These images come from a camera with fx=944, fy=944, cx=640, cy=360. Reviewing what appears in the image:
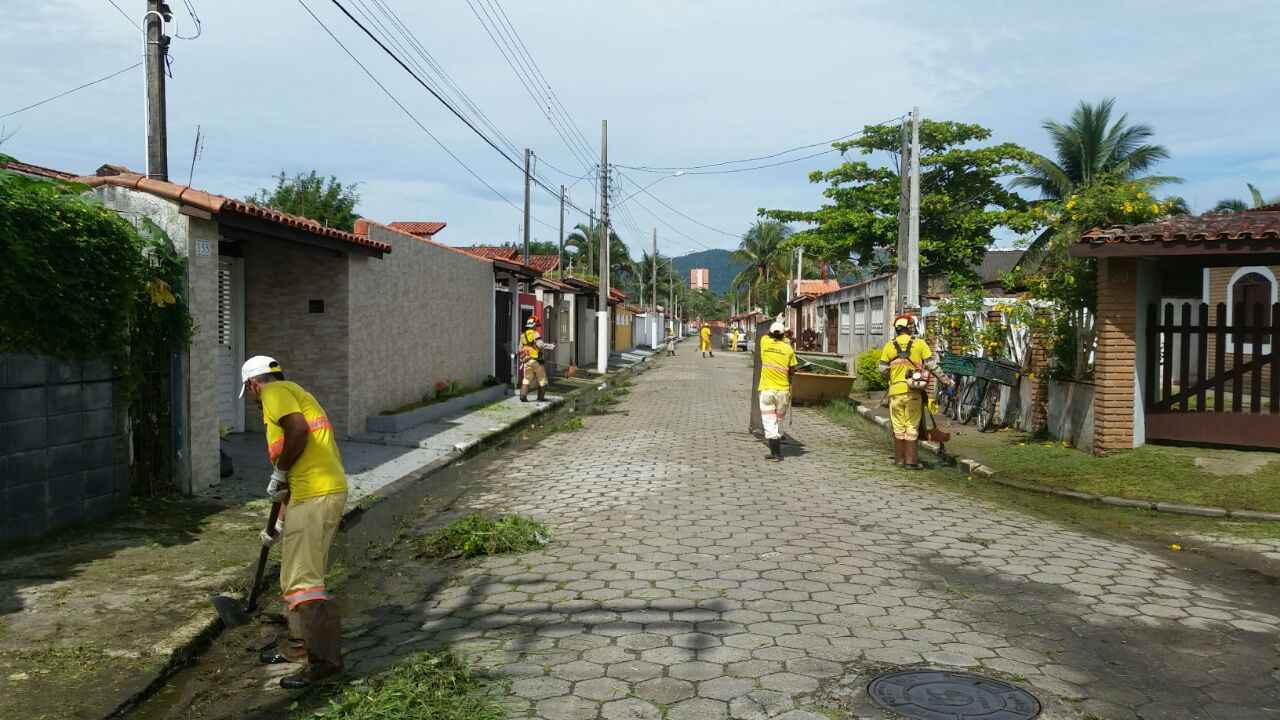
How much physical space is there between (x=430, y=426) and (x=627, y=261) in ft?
Result: 215

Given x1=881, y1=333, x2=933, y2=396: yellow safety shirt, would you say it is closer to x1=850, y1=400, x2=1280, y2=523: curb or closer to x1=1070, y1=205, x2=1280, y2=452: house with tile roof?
x1=850, y1=400, x2=1280, y2=523: curb

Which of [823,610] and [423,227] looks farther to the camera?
[423,227]

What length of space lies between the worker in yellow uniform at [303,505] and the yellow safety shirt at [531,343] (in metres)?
13.7

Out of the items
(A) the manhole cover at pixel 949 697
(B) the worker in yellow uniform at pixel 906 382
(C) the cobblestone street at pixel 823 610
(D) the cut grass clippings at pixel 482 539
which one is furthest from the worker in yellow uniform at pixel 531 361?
(A) the manhole cover at pixel 949 697

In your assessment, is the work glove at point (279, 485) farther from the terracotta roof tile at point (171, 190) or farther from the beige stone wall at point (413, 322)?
the beige stone wall at point (413, 322)

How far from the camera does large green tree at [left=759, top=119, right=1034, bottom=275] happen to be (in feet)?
112

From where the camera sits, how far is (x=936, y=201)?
3353 centimetres

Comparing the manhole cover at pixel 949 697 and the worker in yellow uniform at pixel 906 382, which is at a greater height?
the worker in yellow uniform at pixel 906 382

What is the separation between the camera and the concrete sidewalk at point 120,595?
14.0 ft

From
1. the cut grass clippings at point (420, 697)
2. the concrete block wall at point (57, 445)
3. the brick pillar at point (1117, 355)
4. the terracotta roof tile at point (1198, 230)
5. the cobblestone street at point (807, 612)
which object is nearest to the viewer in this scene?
the cut grass clippings at point (420, 697)

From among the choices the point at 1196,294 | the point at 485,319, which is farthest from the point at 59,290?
the point at 485,319

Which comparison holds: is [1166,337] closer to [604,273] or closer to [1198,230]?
[1198,230]

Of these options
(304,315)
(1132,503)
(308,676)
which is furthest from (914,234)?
(308,676)

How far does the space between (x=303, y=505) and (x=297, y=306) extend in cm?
880
